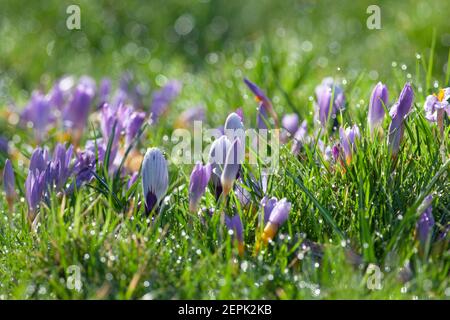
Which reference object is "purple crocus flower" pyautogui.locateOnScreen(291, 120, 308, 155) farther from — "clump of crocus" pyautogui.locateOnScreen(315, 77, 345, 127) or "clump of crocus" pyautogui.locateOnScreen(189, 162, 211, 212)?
"clump of crocus" pyautogui.locateOnScreen(189, 162, 211, 212)

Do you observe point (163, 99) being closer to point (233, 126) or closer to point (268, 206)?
point (233, 126)

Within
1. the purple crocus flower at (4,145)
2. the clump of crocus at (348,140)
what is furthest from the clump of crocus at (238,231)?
the purple crocus flower at (4,145)

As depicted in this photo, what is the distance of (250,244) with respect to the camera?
208 cm

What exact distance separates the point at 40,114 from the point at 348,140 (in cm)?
157

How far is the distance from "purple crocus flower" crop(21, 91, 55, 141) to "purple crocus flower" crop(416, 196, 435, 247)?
1838 millimetres

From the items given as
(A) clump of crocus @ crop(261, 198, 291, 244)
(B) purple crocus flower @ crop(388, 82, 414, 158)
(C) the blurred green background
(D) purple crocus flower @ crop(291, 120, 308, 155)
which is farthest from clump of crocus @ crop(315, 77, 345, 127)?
(C) the blurred green background

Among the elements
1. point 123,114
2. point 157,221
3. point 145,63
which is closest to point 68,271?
point 157,221

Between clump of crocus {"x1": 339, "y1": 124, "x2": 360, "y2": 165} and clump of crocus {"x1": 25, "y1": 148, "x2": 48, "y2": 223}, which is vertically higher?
clump of crocus {"x1": 339, "y1": 124, "x2": 360, "y2": 165}

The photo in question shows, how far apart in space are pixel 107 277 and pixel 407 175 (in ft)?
2.89

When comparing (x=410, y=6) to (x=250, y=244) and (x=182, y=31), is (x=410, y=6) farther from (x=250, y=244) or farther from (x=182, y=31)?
(x=250, y=244)

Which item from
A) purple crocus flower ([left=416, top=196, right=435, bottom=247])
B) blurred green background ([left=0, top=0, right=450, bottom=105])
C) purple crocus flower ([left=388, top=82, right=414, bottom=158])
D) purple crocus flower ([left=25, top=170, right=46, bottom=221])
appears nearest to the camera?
purple crocus flower ([left=416, top=196, right=435, bottom=247])

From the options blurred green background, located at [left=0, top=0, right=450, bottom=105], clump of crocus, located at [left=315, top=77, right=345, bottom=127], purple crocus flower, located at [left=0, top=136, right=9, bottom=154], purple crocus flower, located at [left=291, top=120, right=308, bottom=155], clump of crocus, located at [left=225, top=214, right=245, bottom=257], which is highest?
blurred green background, located at [left=0, top=0, right=450, bottom=105]

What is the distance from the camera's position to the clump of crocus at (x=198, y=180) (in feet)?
6.87

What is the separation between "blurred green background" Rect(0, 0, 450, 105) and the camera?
4.37 meters
